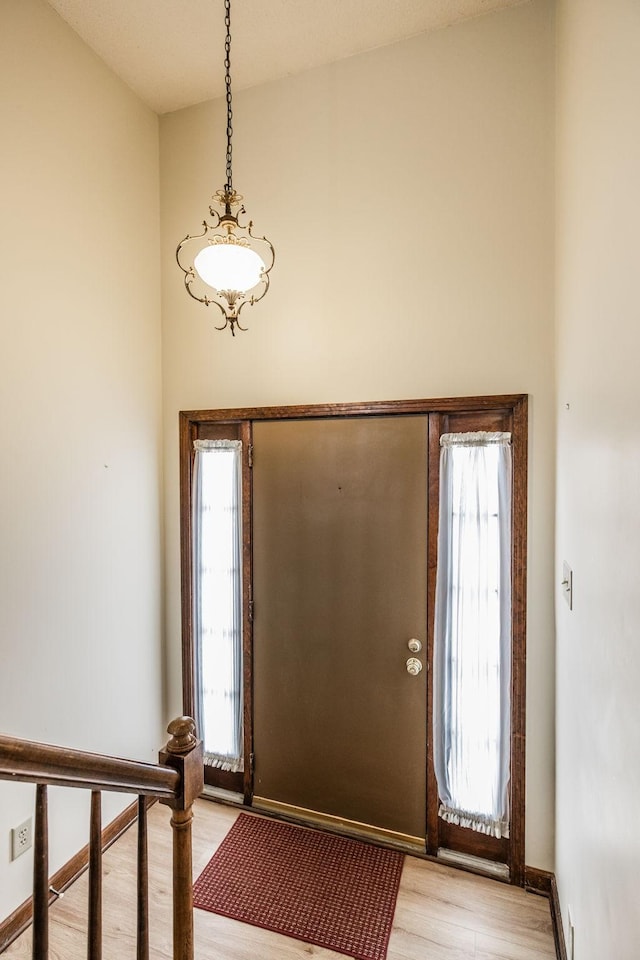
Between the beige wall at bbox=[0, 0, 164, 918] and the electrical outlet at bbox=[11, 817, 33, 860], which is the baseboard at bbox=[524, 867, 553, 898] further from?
the electrical outlet at bbox=[11, 817, 33, 860]

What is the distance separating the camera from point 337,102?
7.95 feet

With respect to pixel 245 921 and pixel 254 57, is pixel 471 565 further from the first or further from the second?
pixel 254 57

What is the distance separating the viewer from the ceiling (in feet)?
6.98

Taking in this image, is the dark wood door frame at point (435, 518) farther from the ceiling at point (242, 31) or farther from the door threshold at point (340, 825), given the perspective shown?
the ceiling at point (242, 31)

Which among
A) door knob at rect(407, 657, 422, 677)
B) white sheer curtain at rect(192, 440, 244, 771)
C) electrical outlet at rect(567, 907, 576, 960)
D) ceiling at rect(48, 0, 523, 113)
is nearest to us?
electrical outlet at rect(567, 907, 576, 960)

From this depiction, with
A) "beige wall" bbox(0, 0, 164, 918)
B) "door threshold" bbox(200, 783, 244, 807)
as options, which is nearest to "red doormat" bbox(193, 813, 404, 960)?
"door threshold" bbox(200, 783, 244, 807)

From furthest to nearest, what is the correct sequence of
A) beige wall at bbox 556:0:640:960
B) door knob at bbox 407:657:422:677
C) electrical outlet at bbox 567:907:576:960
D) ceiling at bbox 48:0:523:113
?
door knob at bbox 407:657:422:677
ceiling at bbox 48:0:523:113
electrical outlet at bbox 567:907:576:960
beige wall at bbox 556:0:640:960

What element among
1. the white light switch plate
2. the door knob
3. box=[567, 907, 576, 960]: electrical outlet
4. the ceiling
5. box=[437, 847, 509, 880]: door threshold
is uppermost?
the ceiling

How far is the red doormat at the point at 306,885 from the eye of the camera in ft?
6.49

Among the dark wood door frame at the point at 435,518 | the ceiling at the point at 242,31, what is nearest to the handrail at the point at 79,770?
the dark wood door frame at the point at 435,518

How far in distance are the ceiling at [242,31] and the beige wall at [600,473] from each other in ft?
2.29

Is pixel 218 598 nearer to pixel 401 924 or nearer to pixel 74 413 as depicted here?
pixel 74 413

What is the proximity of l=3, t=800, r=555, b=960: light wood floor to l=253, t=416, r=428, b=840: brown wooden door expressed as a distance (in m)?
0.29

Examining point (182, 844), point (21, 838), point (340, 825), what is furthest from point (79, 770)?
point (340, 825)
